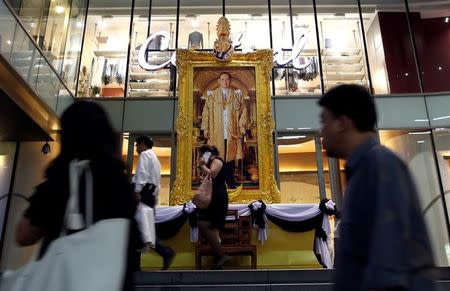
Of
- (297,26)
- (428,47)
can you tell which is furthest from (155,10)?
(428,47)

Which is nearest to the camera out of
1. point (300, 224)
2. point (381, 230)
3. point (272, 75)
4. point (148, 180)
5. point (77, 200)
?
point (381, 230)

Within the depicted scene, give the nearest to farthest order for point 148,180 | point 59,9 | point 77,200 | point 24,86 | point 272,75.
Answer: point 77,200 → point 148,180 → point 24,86 → point 59,9 → point 272,75

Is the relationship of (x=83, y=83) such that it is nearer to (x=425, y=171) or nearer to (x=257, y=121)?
(x=257, y=121)

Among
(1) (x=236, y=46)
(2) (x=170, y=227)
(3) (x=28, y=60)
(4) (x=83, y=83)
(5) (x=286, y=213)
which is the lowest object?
(2) (x=170, y=227)

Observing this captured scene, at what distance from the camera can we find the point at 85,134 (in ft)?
5.76

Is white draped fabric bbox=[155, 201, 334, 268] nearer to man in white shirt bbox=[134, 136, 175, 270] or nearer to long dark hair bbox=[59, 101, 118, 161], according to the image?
man in white shirt bbox=[134, 136, 175, 270]

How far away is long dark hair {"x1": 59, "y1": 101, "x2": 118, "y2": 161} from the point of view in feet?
5.69

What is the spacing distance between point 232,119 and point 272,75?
9.65ft

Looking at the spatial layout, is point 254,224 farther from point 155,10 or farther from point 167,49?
point 155,10

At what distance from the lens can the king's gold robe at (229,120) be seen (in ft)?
36.2

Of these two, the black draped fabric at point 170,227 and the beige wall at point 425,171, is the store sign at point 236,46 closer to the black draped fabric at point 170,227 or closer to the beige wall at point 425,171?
the beige wall at point 425,171

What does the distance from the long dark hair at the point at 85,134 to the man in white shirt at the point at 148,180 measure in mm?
4686

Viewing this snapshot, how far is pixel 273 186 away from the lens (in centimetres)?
1043

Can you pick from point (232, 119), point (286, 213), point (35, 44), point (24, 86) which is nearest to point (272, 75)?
point (232, 119)
